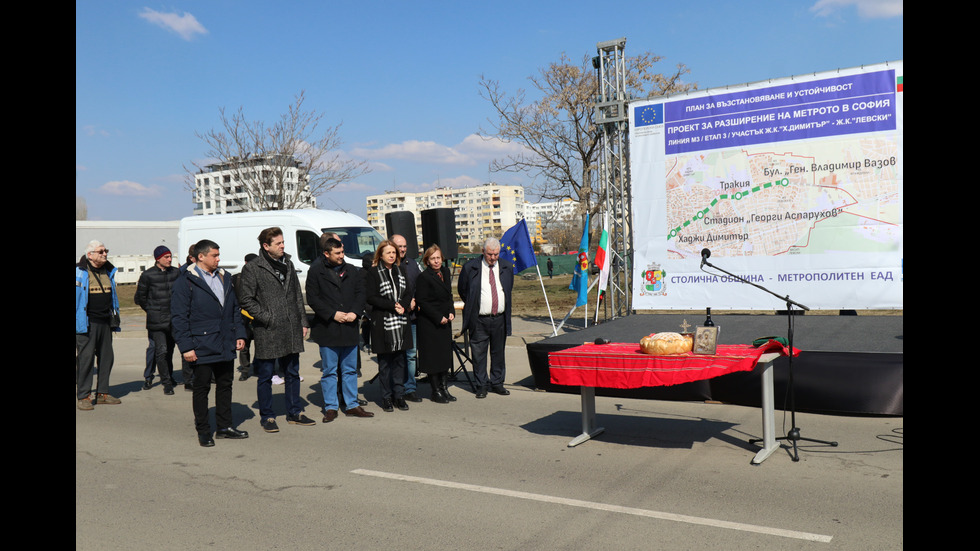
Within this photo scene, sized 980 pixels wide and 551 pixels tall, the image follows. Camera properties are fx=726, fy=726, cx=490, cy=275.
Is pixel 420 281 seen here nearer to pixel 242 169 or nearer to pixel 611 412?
pixel 611 412

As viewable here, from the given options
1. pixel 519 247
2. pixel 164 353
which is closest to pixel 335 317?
pixel 164 353

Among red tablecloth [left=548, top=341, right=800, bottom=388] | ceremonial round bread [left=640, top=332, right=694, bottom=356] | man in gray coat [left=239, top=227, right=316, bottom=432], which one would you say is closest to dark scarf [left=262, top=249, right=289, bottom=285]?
man in gray coat [left=239, top=227, right=316, bottom=432]

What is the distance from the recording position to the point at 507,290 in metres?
9.37

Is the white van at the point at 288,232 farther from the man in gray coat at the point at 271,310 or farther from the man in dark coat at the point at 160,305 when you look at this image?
the man in gray coat at the point at 271,310

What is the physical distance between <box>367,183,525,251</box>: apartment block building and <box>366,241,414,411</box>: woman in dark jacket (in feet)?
528

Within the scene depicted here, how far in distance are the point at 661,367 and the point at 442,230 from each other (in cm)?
645

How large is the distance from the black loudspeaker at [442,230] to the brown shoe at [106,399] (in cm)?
493

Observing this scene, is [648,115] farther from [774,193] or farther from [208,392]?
[208,392]

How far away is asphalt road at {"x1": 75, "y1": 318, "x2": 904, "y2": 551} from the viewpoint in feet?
14.6

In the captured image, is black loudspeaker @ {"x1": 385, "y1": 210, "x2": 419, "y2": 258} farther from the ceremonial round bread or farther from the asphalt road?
the ceremonial round bread

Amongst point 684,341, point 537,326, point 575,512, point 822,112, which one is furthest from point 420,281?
point 537,326

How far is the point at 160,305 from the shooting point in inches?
411

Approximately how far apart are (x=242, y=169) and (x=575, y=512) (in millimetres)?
29005

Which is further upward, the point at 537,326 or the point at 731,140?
the point at 731,140
